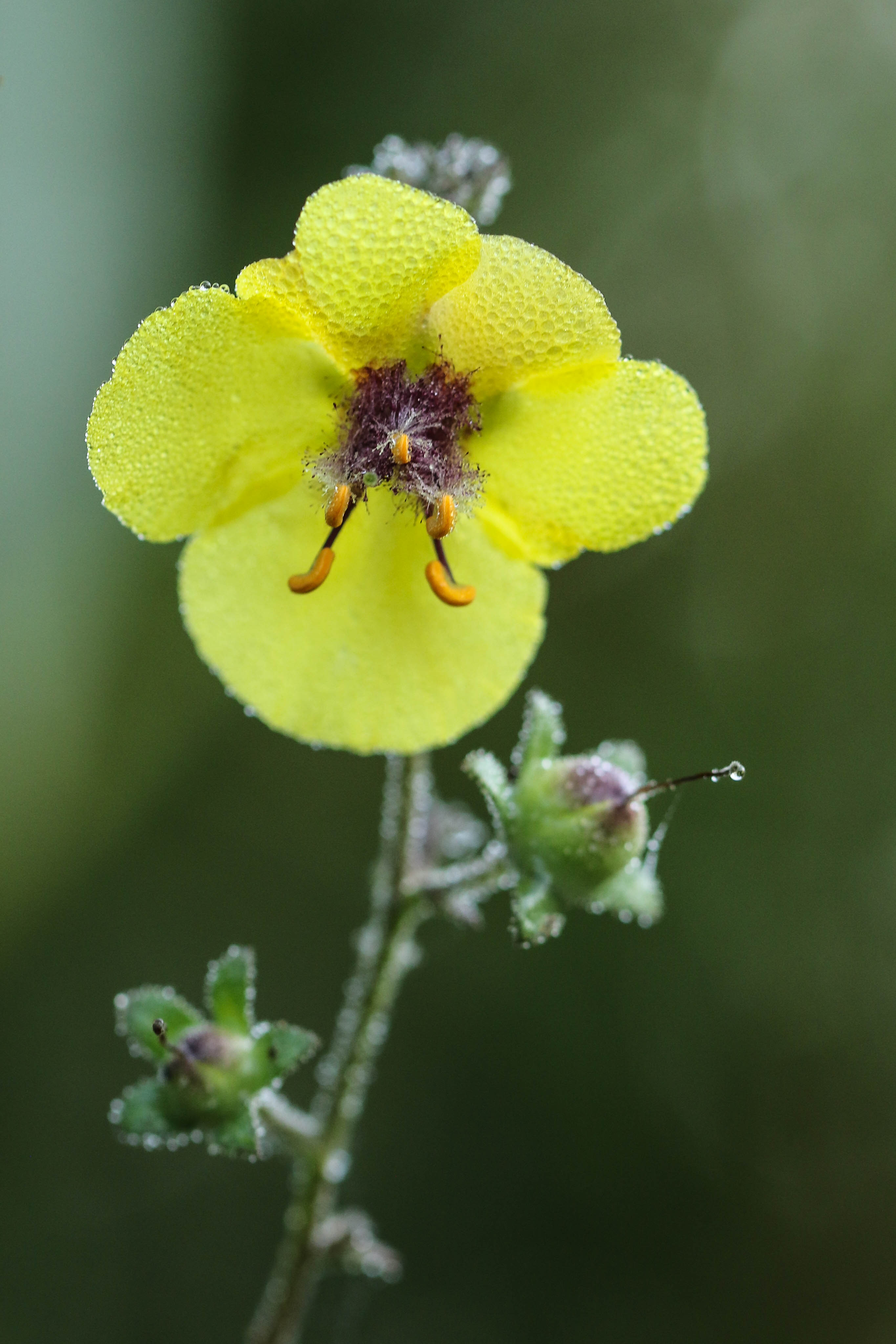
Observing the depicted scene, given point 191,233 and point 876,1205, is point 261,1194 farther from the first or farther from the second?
point 191,233

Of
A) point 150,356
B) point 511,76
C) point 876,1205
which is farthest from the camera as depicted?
point 511,76

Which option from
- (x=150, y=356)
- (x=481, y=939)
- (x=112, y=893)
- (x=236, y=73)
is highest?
(x=236, y=73)

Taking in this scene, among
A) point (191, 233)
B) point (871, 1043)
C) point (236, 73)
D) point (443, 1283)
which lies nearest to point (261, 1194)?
point (443, 1283)

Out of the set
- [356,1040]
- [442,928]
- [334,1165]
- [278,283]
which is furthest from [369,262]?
[442,928]

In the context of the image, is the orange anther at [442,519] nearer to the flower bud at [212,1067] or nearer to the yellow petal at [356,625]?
the yellow petal at [356,625]

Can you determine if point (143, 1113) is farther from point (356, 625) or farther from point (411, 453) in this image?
point (411, 453)

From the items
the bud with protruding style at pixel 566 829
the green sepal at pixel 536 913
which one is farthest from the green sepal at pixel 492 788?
the green sepal at pixel 536 913

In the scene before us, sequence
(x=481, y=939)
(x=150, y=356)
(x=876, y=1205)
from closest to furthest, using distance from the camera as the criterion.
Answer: (x=150, y=356) → (x=481, y=939) → (x=876, y=1205)

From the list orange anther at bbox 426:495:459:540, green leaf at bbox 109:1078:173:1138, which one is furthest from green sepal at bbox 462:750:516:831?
green leaf at bbox 109:1078:173:1138
